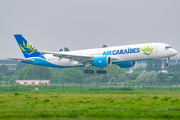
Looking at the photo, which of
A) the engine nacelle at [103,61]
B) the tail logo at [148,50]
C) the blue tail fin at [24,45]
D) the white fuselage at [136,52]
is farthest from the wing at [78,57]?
the tail logo at [148,50]

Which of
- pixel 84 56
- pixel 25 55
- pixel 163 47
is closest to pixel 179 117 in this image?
pixel 163 47

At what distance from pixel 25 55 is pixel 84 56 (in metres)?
12.7

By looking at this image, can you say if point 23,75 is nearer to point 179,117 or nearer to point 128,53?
point 128,53

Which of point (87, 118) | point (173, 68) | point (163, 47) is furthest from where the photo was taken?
point (173, 68)

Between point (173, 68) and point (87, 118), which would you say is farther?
point (173, 68)

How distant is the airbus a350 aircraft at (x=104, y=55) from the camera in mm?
40969

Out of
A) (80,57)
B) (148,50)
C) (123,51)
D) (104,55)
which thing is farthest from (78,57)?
(148,50)

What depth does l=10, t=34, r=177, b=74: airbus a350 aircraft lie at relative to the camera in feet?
134

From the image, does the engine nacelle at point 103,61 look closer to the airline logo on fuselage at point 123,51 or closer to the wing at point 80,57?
the wing at point 80,57

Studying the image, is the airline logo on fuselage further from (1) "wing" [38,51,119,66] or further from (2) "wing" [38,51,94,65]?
(2) "wing" [38,51,94,65]

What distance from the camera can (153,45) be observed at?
1622 inches

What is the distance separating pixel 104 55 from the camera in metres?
44.6

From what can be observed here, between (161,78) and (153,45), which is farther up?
(153,45)

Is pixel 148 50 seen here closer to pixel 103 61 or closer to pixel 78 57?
pixel 103 61
